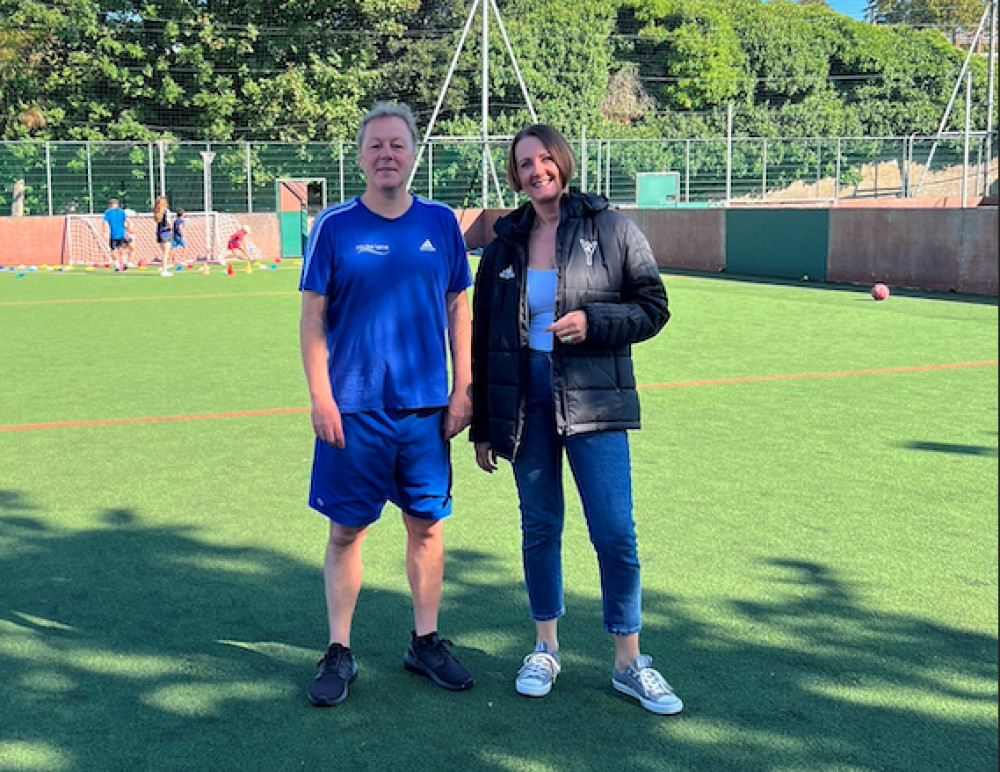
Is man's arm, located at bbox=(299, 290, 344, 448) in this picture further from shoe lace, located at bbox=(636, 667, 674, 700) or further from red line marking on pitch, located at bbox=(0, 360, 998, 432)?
red line marking on pitch, located at bbox=(0, 360, 998, 432)

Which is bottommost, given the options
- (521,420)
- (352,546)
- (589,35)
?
(352,546)

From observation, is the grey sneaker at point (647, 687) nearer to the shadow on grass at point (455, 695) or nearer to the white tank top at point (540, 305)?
the shadow on grass at point (455, 695)

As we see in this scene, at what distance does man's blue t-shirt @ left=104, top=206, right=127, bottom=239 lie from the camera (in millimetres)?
26234

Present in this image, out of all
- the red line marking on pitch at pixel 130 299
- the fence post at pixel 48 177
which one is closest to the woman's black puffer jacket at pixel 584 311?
the red line marking on pitch at pixel 130 299

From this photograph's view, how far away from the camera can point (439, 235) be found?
388 centimetres

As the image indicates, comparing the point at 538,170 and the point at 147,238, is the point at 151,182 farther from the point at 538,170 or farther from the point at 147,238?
the point at 538,170

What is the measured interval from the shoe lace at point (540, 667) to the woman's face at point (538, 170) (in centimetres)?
147

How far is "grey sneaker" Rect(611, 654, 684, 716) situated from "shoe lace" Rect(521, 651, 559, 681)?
0.67ft

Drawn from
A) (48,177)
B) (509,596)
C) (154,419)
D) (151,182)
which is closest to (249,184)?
(151,182)

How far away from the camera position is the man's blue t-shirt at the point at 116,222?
26.2m

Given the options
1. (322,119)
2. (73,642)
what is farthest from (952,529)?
(322,119)

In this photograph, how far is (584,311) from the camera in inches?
142

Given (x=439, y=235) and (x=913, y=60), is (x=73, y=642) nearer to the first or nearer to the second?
(x=439, y=235)

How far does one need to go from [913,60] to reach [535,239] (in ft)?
212
